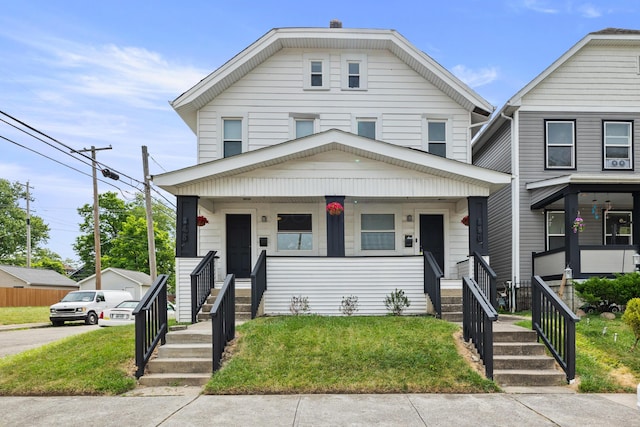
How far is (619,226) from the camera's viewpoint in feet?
51.3

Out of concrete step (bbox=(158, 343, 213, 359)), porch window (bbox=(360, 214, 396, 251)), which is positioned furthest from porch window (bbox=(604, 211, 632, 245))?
concrete step (bbox=(158, 343, 213, 359))

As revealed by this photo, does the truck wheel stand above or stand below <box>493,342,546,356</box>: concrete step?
below

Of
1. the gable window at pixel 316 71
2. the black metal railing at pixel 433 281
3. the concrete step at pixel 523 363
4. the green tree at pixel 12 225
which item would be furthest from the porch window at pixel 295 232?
the green tree at pixel 12 225

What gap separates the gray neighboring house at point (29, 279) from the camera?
41.7 m

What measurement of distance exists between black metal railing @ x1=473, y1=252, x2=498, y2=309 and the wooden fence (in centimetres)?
3317

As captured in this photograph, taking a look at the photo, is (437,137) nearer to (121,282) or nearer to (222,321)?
(222,321)

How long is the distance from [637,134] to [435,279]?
9.46 metres

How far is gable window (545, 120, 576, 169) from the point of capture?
49.9ft

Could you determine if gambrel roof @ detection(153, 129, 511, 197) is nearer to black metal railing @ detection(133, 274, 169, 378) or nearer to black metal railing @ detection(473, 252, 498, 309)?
black metal railing @ detection(473, 252, 498, 309)

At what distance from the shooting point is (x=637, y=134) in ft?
49.6

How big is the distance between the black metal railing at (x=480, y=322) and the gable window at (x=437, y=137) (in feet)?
22.2

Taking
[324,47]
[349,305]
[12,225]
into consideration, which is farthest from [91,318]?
[12,225]

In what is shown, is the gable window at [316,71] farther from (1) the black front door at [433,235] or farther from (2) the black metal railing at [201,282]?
(2) the black metal railing at [201,282]

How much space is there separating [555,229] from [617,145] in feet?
10.6
